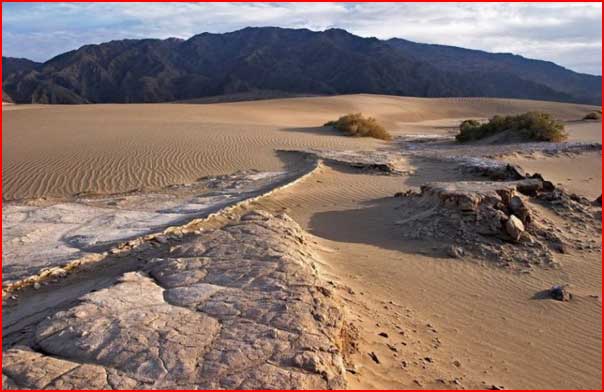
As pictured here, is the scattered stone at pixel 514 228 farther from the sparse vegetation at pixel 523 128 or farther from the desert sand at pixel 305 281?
the sparse vegetation at pixel 523 128

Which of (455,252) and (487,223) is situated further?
(487,223)

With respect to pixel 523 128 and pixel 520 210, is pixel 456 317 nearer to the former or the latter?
pixel 520 210

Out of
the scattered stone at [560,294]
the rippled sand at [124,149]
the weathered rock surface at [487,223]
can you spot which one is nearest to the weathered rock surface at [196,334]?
the scattered stone at [560,294]

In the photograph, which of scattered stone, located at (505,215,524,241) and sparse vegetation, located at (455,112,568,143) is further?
sparse vegetation, located at (455,112,568,143)

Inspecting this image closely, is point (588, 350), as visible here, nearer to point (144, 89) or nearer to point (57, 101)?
point (57, 101)

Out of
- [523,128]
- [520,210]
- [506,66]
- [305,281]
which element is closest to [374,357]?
[305,281]

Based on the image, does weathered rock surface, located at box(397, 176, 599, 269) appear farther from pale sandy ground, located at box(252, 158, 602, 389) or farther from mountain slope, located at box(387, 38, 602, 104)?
mountain slope, located at box(387, 38, 602, 104)

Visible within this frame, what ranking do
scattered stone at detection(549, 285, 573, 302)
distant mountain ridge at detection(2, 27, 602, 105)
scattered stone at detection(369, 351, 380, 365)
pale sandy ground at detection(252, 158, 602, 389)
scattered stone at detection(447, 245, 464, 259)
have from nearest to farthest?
scattered stone at detection(369, 351, 380, 365) → pale sandy ground at detection(252, 158, 602, 389) → scattered stone at detection(549, 285, 573, 302) → scattered stone at detection(447, 245, 464, 259) → distant mountain ridge at detection(2, 27, 602, 105)

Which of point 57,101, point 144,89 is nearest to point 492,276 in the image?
point 57,101

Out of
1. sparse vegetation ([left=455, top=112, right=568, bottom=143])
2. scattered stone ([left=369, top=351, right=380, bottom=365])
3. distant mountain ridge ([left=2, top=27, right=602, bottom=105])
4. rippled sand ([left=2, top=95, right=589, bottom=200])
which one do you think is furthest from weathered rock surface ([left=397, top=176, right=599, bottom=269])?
distant mountain ridge ([left=2, top=27, right=602, bottom=105])
